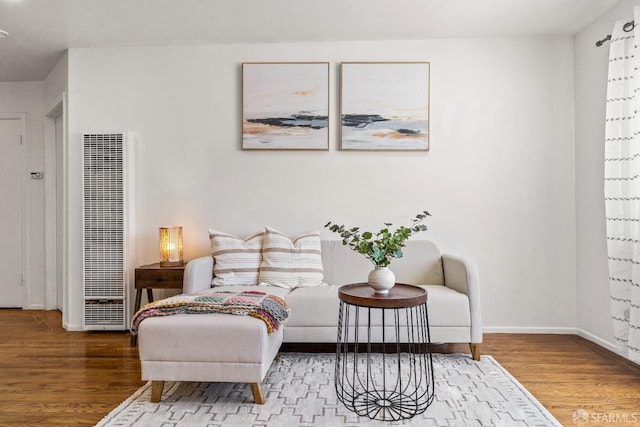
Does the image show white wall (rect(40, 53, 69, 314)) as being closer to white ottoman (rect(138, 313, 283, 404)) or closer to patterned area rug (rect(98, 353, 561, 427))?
patterned area rug (rect(98, 353, 561, 427))

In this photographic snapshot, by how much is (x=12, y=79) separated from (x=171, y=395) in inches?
171

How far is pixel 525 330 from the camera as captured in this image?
11.8ft

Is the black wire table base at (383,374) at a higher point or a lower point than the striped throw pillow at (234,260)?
lower

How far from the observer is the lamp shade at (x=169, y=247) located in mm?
3514

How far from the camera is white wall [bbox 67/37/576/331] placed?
11.9 ft

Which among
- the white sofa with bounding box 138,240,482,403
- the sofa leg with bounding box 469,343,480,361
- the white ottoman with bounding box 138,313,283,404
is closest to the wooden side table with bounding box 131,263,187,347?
the white sofa with bounding box 138,240,482,403

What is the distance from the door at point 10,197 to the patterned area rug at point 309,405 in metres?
3.39

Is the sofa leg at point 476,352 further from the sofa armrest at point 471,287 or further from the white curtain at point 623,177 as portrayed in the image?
the white curtain at point 623,177

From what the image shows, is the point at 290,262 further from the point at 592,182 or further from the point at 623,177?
the point at 592,182

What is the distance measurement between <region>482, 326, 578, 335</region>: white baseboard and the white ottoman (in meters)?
2.36

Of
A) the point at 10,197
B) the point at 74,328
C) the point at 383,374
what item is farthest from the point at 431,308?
the point at 10,197

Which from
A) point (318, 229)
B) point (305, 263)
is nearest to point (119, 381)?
point (305, 263)

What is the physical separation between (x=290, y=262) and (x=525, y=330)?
221 centimetres

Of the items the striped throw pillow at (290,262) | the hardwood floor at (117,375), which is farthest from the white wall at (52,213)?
the striped throw pillow at (290,262)
